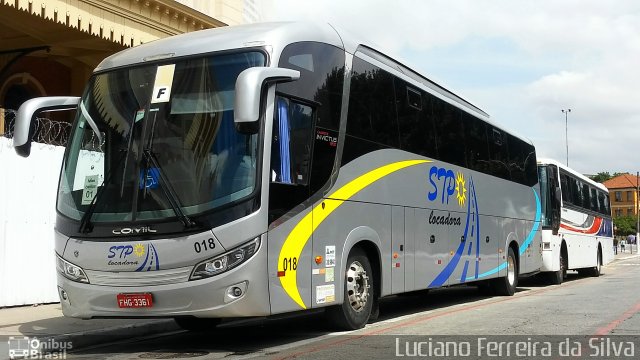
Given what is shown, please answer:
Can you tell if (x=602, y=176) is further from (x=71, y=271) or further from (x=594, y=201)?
(x=71, y=271)

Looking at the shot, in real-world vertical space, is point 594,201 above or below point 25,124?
above

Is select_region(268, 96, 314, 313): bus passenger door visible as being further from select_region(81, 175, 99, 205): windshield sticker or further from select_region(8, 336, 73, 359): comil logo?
select_region(8, 336, 73, 359): comil logo

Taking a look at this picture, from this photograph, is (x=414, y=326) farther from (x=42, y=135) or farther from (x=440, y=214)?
(x=42, y=135)

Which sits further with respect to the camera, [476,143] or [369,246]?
[476,143]

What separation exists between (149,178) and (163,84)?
115 centimetres

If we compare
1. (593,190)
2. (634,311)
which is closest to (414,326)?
(634,311)

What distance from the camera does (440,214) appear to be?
12508 millimetres

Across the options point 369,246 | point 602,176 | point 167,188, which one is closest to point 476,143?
point 369,246

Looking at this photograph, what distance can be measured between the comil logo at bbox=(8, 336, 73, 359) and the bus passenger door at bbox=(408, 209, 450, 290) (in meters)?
5.48

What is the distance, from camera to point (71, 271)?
8039mm

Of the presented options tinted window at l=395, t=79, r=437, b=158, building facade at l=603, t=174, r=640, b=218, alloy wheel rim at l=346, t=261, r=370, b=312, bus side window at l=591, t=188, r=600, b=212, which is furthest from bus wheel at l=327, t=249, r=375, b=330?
building facade at l=603, t=174, r=640, b=218

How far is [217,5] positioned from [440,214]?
10.9 meters

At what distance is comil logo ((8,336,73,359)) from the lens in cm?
780

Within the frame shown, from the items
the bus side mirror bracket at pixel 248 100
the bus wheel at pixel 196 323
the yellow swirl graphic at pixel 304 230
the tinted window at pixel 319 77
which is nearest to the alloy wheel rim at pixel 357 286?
the yellow swirl graphic at pixel 304 230
